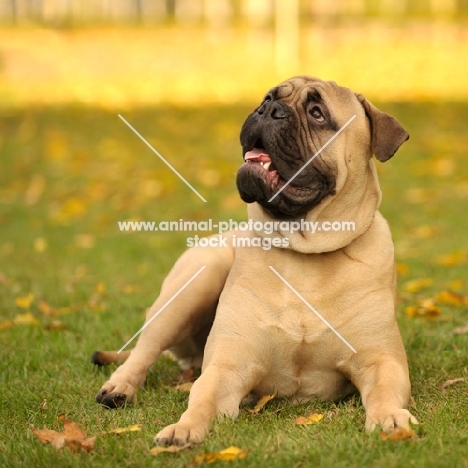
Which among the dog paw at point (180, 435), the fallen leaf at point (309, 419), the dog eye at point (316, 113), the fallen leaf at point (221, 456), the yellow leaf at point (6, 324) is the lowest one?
the yellow leaf at point (6, 324)

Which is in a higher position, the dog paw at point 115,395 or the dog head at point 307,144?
the dog head at point 307,144

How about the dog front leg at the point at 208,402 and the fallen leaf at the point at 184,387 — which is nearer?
the dog front leg at the point at 208,402

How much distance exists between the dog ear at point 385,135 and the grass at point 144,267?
121cm

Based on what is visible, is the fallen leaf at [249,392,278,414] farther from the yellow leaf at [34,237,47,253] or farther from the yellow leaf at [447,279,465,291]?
the yellow leaf at [34,237,47,253]

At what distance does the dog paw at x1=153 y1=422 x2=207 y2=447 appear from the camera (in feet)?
11.7

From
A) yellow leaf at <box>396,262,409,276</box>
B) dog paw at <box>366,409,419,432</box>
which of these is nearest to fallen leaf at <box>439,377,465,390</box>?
dog paw at <box>366,409,419,432</box>

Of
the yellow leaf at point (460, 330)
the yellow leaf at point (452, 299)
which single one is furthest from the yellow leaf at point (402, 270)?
the yellow leaf at point (460, 330)

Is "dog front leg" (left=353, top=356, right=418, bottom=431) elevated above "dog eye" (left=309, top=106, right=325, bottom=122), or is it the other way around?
"dog eye" (left=309, top=106, right=325, bottom=122)

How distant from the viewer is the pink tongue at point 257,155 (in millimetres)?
4453

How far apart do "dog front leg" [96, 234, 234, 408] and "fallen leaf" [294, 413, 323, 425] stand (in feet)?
3.62

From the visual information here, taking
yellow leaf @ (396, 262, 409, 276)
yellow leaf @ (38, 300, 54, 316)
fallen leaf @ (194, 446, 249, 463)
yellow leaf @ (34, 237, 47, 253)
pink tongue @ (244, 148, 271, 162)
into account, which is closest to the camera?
fallen leaf @ (194, 446, 249, 463)

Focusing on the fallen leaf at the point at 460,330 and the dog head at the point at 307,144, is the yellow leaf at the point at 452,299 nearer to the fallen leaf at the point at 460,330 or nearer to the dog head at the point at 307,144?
the fallen leaf at the point at 460,330

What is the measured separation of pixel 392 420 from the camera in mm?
3729

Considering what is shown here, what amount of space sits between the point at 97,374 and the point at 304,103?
1921 mm
